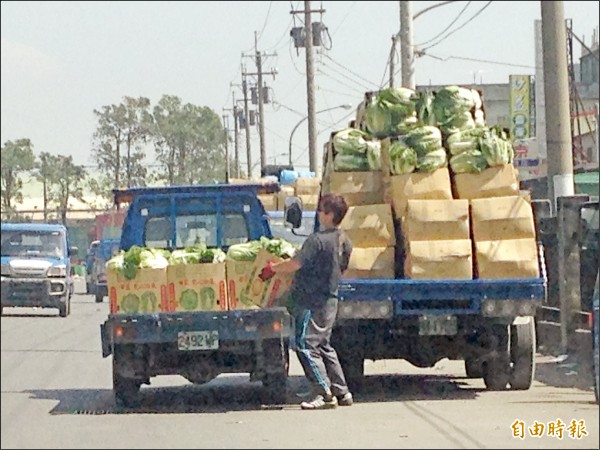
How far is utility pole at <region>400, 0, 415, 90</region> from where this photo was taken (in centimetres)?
2830

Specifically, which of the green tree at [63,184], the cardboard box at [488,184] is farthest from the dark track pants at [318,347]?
the green tree at [63,184]

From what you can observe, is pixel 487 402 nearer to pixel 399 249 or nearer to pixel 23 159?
pixel 399 249

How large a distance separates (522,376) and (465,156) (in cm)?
231

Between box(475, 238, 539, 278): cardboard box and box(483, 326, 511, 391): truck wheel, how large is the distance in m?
0.72

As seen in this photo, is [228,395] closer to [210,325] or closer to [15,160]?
[210,325]

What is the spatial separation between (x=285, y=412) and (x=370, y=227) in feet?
→ 7.24

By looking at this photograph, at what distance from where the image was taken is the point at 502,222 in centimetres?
1301

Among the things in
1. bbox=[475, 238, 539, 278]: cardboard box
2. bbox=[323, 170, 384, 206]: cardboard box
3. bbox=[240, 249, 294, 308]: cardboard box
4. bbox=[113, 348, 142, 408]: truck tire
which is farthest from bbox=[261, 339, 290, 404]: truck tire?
bbox=[475, 238, 539, 278]: cardboard box

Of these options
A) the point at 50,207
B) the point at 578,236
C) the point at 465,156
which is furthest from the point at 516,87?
the point at 465,156

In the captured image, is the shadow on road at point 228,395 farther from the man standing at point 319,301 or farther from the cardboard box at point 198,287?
the cardboard box at point 198,287

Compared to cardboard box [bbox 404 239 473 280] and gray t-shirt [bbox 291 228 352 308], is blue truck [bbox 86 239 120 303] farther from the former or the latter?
gray t-shirt [bbox 291 228 352 308]

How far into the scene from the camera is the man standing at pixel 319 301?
12.0m

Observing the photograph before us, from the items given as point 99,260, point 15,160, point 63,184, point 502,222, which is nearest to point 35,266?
point 502,222

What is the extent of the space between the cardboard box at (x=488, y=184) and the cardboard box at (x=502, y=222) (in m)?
0.33
